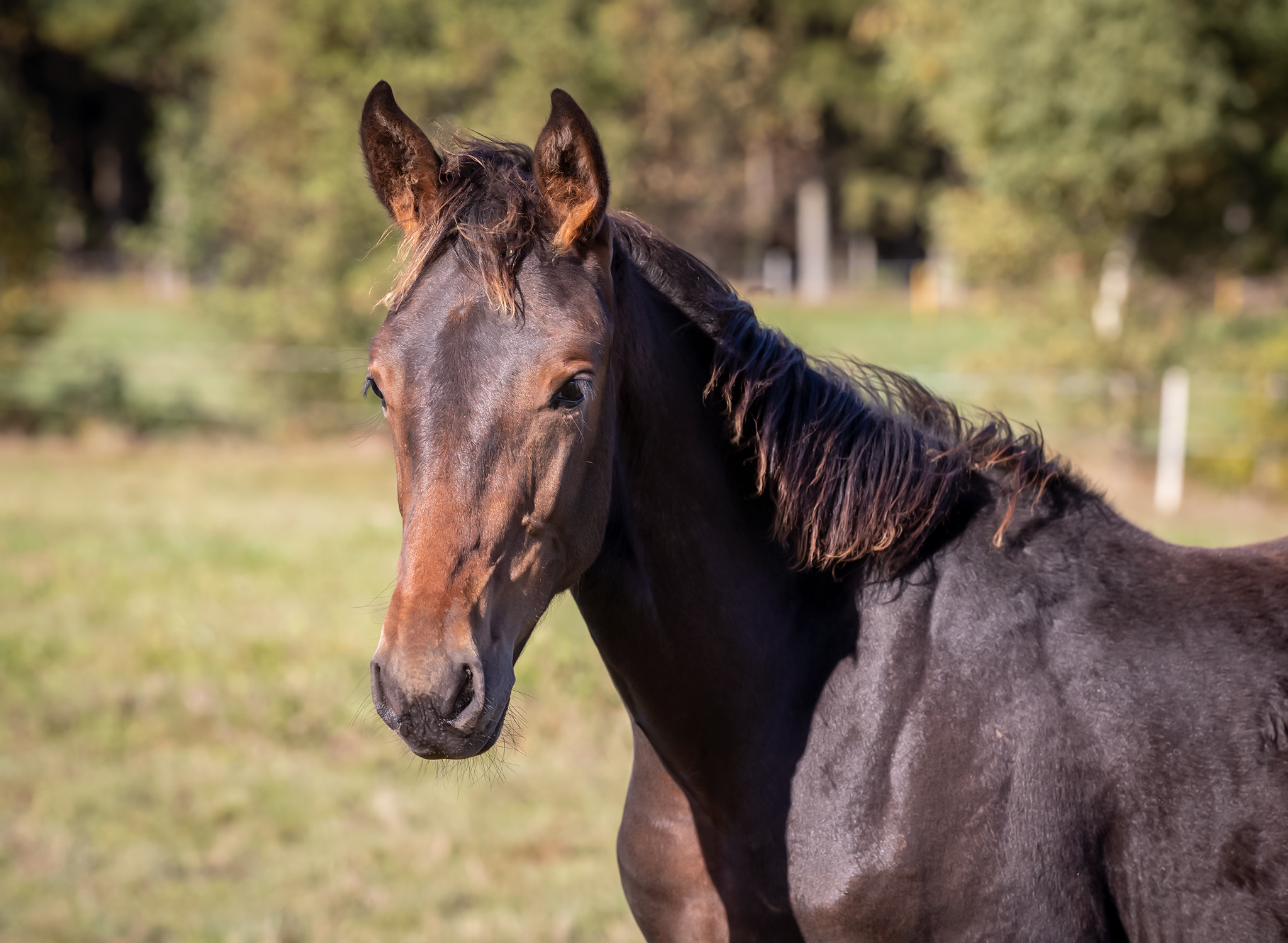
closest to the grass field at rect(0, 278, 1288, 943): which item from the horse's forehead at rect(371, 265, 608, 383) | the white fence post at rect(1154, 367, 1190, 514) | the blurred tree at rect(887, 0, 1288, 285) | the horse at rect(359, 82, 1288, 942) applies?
the horse at rect(359, 82, 1288, 942)

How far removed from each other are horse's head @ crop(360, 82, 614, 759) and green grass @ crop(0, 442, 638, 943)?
59cm

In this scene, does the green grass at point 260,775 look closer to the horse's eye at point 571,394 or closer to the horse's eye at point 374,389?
the horse's eye at point 374,389

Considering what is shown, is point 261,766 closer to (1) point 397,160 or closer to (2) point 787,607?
(2) point 787,607

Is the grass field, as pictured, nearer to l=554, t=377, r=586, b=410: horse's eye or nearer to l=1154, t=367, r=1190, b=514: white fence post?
l=554, t=377, r=586, b=410: horse's eye

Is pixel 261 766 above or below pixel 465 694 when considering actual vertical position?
below

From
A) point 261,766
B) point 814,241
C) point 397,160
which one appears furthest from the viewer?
point 814,241

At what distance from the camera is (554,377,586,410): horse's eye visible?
1802mm

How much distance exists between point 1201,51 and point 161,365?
16807mm

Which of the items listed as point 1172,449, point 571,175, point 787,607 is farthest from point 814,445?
point 1172,449

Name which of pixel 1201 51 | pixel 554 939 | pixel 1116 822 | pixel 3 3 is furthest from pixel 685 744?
pixel 3 3

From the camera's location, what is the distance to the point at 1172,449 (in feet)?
38.7

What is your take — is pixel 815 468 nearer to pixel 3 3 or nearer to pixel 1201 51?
pixel 1201 51

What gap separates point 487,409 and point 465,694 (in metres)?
0.46

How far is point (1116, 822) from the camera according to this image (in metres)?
1.95
